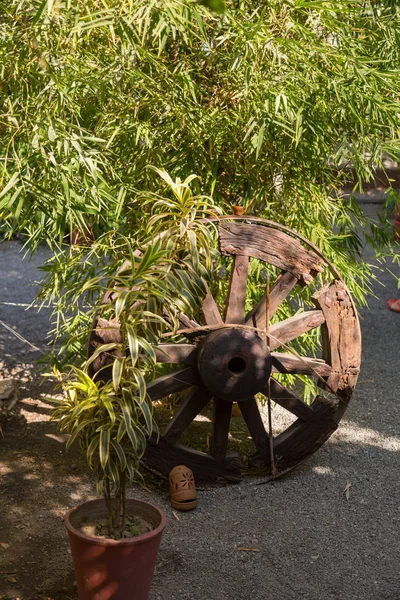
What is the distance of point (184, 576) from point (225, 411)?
2.78 ft

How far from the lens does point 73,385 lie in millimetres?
2635

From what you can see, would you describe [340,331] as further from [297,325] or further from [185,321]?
[185,321]

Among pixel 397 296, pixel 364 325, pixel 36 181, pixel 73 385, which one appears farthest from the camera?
pixel 397 296

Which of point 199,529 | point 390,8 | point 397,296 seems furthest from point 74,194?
point 397,296

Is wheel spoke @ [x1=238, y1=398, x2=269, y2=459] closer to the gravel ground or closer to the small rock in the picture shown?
the gravel ground

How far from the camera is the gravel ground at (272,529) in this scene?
295 cm

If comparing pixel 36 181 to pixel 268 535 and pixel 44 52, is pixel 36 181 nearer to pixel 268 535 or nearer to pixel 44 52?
pixel 44 52

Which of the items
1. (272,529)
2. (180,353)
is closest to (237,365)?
(180,353)

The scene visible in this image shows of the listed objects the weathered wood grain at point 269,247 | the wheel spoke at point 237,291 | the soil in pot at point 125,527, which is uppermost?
the weathered wood grain at point 269,247

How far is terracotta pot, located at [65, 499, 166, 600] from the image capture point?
8.46 feet

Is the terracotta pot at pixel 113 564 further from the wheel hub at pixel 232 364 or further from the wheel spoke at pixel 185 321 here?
the wheel spoke at pixel 185 321

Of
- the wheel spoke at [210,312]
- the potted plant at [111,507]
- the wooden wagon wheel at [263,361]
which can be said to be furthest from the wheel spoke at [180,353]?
the potted plant at [111,507]

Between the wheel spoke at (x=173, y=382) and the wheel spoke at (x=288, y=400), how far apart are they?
1.15ft

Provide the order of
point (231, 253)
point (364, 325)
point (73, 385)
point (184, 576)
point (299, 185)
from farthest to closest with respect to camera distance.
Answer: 1. point (364, 325)
2. point (299, 185)
3. point (231, 253)
4. point (184, 576)
5. point (73, 385)
